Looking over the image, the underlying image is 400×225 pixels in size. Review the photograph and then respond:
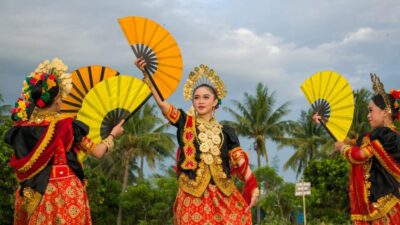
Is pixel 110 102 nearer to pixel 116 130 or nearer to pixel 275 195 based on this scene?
pixel 116 130

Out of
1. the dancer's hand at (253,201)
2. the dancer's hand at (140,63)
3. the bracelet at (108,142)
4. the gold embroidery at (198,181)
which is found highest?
the dancer's hand at (140,63)

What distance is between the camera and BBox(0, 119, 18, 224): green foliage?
18953 mm

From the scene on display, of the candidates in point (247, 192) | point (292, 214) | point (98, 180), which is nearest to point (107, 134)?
point (247, 192)

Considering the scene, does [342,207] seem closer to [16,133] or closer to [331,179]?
[331,179]

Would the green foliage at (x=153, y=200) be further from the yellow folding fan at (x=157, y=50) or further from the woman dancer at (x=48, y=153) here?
the woman dancer at (x=48, y=153)

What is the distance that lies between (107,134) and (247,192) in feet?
5.13

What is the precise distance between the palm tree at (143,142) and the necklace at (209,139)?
25760 millimetres

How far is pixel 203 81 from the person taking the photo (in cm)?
603

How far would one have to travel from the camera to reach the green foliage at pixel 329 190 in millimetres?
26578

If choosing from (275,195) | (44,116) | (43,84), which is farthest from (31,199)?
(275,195)

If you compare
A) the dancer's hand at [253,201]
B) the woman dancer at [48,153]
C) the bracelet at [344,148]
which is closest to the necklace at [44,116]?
the woman dancer at [48,153]

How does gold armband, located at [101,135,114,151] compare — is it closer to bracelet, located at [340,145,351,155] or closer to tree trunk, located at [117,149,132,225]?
bracelet, located at [340,145,351,155]

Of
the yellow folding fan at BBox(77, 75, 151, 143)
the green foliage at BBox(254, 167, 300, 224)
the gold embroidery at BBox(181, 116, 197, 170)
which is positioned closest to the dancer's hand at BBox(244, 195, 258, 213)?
the gold embroidery at BBox(181, 116, 197, 170)

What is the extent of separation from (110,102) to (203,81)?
1.15 metres
